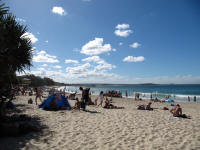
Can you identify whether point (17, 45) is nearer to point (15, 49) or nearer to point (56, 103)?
point (15, 49)

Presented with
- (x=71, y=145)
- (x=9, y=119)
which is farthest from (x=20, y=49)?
(x=71, y=145)

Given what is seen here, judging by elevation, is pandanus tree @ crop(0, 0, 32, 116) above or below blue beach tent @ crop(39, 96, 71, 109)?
above

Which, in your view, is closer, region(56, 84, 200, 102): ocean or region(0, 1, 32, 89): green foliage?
region(0, 1, 32, 89): green foliage

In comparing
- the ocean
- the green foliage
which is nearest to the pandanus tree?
the green foliage

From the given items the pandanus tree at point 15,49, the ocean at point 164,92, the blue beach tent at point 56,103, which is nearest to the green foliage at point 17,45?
the pandanus tree at point 15,49

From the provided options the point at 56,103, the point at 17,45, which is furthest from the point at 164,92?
the point at 17,45

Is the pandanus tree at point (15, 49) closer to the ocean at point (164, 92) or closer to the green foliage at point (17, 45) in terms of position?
the green foliage at point (17, 45)

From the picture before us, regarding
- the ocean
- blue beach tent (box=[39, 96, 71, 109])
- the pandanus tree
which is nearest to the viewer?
the pandanus tree

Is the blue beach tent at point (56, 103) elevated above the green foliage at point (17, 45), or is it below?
below

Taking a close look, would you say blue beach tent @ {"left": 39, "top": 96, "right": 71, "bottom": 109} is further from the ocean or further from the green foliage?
the ocean

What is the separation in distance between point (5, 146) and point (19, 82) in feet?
8.30

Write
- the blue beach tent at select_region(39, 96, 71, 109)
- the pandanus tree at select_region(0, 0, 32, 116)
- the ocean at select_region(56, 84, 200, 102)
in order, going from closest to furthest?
the pandanus tree at select_region(0, 0, 32, 116) → the blue beach tent at select_region(39, 96, 71, 109) → the ocean at select_region(56, 84, 200, 102)

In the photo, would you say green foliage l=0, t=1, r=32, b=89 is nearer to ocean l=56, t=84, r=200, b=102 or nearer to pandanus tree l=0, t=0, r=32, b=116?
pandanus tree l=0, t=0, r=32, b=116

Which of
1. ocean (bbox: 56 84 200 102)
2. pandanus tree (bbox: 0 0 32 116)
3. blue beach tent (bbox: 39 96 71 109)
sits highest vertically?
pandanus tree (bbox: 0 0 32 116)
